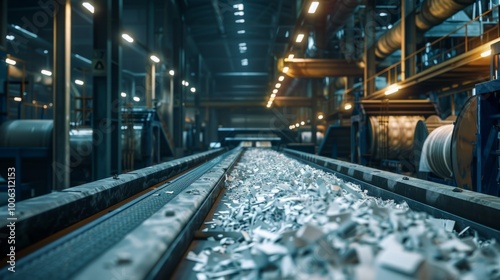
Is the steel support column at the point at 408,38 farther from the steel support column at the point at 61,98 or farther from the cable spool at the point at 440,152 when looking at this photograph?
the steel support column at the point at 61,98

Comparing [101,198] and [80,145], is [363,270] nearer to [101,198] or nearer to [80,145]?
[101,198]

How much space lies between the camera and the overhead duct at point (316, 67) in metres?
13.3

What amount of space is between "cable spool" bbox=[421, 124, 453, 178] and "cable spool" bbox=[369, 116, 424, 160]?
246 centimetres

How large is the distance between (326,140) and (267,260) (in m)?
11.4

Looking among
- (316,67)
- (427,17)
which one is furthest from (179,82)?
(427,17)

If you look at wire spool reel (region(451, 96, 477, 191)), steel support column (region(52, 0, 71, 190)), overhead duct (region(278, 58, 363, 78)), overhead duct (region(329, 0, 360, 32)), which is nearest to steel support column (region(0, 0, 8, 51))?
steel support column (region(52, 0, 71, 190))

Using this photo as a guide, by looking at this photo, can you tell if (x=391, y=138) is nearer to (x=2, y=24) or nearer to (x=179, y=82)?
(x=2, y=24)

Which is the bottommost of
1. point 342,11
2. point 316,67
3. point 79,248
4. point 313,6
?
point 79,248

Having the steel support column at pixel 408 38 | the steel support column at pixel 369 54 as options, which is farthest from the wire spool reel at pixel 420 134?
the steel support column at pixel 369 54

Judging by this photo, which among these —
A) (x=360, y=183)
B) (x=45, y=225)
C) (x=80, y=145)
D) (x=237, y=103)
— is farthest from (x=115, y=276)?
(x=237, y=103)

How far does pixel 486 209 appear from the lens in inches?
87.6

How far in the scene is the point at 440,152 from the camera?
5539mm

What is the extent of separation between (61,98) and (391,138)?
749cm

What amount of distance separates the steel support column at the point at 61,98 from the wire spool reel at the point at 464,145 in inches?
263
